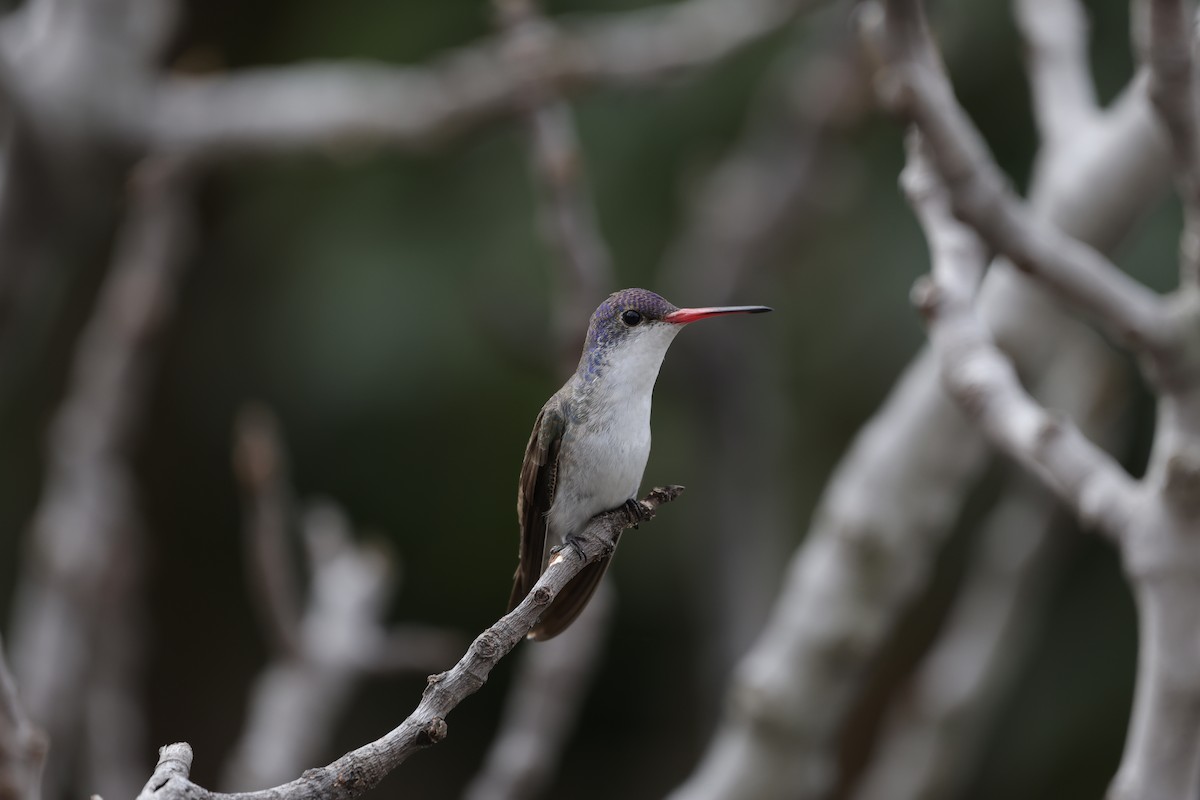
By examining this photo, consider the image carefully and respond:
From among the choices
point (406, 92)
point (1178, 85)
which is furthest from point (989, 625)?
point (406, 92)

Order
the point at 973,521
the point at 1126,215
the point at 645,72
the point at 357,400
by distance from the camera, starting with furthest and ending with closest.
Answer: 1. the point at 357,400
2. the point at 973,521
3. the point at 645,72
4. the point at 1126,215

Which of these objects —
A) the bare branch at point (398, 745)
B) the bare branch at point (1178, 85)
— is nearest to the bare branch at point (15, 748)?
the bare branch at point (398, 745)

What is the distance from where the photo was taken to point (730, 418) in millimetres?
5207

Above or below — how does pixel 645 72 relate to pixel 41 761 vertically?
above

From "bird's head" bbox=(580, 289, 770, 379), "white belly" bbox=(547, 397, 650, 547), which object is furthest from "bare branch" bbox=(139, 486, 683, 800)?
Result: "bird's head" bbox=(580, 289, 770, 379)

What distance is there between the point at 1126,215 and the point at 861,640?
132 cm

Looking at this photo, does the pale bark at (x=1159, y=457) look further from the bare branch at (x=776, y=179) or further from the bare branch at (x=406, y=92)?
the bare branch at (x=776, y=179)

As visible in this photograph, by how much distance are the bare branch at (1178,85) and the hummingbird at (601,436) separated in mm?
730

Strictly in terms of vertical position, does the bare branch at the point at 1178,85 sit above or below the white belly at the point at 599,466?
above

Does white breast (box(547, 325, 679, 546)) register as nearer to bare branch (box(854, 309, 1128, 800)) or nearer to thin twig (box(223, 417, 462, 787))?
bare branch (box(854, 309, 1128, 800))

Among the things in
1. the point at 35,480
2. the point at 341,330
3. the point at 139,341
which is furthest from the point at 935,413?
the point at 35,480

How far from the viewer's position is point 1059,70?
3.23 meters

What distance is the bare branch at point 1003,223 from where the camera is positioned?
80.0 inches

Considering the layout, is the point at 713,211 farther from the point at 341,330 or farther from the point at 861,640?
the point at 861,640
